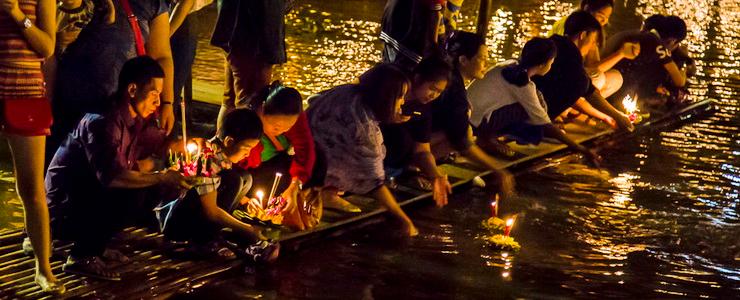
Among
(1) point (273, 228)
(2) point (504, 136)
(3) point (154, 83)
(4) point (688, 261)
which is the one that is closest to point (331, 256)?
(1) point (273, 228)

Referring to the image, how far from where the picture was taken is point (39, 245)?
546cm

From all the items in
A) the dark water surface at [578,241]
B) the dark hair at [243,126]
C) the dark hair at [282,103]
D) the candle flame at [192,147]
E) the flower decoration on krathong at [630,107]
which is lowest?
the dark water surface at [578,241]

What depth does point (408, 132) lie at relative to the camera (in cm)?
761

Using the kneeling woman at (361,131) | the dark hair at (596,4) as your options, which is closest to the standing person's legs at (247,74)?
the kneeling woman at (361,131)

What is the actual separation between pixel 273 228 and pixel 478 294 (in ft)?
4.18

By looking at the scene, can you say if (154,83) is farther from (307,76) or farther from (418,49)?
(307,76)

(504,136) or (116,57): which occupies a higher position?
(116,57)

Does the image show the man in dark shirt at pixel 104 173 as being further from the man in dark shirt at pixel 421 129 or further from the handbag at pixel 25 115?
the man in dark shirt at pixel 421 129

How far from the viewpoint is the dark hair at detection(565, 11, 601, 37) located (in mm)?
9641

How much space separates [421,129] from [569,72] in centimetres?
219

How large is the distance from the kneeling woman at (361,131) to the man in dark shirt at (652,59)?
4318 millimetres

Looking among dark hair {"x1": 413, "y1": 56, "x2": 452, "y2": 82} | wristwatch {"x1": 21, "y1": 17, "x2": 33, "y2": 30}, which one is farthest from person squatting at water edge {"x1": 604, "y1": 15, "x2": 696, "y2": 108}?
wristwatch {"x1": 21, "y1": 17, "x2": 33, "y2": 30}

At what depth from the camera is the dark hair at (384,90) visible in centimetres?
685

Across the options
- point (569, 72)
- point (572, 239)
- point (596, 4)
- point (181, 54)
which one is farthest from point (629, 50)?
point (181, 54)
